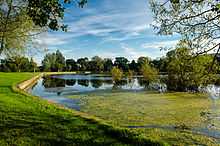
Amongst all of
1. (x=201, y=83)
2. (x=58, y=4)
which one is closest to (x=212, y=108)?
(x=201, y=83)

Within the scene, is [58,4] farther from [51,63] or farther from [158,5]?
[51,63]

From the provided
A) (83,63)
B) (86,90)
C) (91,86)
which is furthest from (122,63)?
(86,90)

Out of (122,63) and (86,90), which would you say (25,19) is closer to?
(86,90)

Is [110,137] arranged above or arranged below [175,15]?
below

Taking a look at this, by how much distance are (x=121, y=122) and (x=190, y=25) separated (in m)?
8.72

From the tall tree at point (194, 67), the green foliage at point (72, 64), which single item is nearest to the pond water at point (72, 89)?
the tall tree at point (194, 67)

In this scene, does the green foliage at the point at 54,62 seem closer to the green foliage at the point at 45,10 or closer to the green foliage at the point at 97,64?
the green foliage at the point at 97,64

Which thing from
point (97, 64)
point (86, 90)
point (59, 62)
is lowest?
point (86, 90)

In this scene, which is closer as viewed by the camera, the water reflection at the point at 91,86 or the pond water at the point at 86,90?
the pond water at the point at 86,90

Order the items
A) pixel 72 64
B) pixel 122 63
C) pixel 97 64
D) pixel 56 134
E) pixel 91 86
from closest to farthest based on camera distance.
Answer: pixel 56 134 → pixel 91 86 → pixel 122 63 → pixel 97 64 → pixel 72 64

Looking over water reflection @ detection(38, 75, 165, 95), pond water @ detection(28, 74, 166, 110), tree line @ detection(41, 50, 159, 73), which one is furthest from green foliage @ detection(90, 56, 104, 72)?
pond water @ detection(28, 74, 166, 110)

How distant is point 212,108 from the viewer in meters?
21.7

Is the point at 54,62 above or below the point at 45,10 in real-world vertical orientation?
above

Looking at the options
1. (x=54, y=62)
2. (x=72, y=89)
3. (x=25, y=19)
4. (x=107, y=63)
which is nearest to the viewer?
(x=25, y=19)
